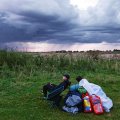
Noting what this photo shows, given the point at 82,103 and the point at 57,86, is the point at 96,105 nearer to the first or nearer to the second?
the point at 82,103

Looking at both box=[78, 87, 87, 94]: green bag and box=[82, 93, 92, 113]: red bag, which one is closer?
box=[82, 93, 92, 113]: red bag

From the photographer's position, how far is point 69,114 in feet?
40.8

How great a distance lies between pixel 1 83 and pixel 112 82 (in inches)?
224

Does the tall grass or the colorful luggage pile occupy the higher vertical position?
the tall grass

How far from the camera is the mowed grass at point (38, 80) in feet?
40.7

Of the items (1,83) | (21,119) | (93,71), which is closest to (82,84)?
(21,119)

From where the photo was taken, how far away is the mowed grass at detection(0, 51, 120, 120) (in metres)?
12.4

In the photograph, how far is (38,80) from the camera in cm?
1983

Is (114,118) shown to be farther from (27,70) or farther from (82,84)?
(27,70)

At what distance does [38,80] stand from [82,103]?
7372 millimetres

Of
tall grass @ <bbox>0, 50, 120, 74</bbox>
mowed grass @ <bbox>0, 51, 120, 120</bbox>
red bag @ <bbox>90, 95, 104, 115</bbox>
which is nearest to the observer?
mowed grass @ <bbox>0, 51, 120, 120</bbox>

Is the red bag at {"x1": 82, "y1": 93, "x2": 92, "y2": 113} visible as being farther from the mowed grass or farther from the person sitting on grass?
the person sitting on grass

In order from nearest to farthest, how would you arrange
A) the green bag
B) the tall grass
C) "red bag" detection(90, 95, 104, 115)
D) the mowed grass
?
the mowed grass
"red bag" detection(90, 95, 104, 115)
the green bag
the tall grass

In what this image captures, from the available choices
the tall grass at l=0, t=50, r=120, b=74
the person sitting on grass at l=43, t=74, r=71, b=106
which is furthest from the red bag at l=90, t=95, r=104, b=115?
the tall grass at l=0, t=50, r=120, b=74
